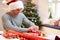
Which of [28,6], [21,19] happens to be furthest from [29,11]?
[21,19]

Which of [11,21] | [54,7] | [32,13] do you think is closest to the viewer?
[11,21]

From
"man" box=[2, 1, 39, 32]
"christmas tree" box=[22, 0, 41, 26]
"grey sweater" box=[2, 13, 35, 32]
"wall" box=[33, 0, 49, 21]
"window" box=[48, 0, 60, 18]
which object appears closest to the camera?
"grey sweater" box=[2, 13, 35, 32]

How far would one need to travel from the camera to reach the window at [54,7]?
204 inches

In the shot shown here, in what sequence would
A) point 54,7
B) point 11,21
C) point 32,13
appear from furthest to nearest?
point 54,7 < point 32,13 < point 11,21

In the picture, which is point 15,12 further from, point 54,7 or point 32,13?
point 54,7

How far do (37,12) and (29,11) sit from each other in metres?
0.39

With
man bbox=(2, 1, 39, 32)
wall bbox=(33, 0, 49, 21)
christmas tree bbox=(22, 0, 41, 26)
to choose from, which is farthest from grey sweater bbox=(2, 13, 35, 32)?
wall bbox=(33, 0, 49, 21)

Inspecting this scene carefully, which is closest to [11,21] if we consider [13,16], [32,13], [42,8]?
[13,16]

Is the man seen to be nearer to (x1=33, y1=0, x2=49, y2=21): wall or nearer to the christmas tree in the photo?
the christmas tree

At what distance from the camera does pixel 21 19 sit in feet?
9.72

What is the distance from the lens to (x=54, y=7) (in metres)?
5.30

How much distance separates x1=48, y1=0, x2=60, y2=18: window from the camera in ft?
17.0

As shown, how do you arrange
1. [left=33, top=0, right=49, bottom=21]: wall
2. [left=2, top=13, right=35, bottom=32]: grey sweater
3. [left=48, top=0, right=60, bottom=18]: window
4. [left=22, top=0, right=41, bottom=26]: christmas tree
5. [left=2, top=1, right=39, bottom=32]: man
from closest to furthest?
[left=2, top=13, right=35, bottom=32]: grey sweater
[left=2, top=1, right=39, bottom=32]: man
[left=22, top=0, right=41, bottom=26]: christmas tree
[left=48, top=0, right=60, bottom=18]: window
[left=33, top=0, right=49, bottom=21]: wall

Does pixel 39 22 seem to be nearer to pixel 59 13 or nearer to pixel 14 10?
pixel 59 13
